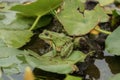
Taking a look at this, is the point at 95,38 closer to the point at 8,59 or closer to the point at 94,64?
the point at 94,64

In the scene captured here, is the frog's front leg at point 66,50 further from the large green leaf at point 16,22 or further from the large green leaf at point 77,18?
the large green leaf at point 16,22

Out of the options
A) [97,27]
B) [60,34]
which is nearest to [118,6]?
[97,27]

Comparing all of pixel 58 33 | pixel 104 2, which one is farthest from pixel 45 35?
pixel 104 2

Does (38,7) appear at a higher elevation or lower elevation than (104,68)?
higher

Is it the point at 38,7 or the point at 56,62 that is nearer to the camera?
the point at 56,62

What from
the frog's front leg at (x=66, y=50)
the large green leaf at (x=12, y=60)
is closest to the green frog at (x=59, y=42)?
the frog's front leg at (x=66, y=50)

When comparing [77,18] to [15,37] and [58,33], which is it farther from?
[15,37]
